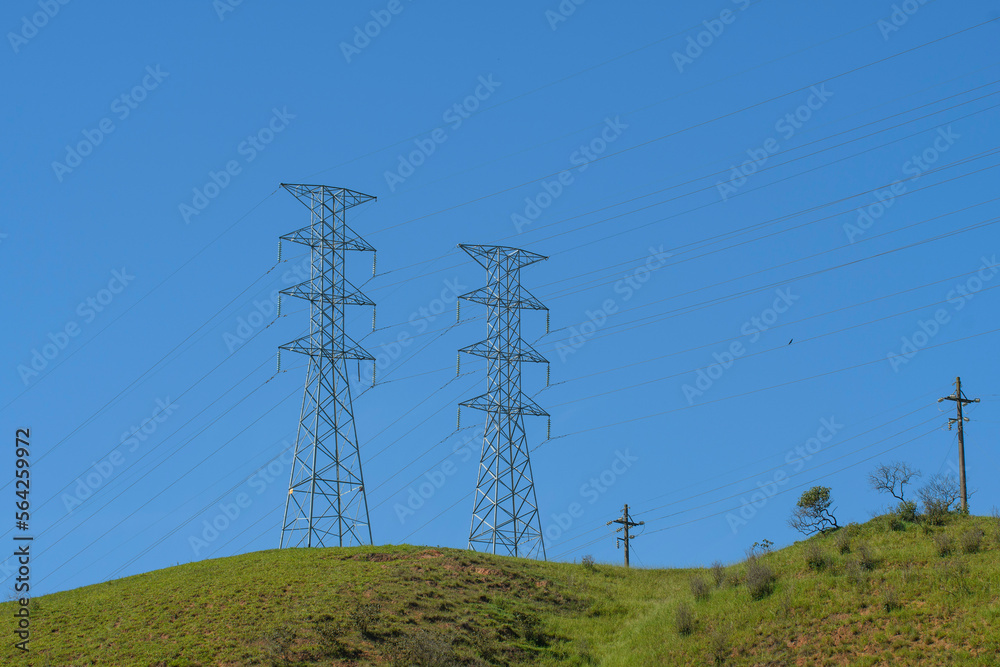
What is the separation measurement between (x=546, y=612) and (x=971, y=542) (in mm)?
16859

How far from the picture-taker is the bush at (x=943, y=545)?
3794 centimetres

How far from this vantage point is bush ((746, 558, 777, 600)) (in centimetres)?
3959

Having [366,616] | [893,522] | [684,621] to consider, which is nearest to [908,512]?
[893,522]

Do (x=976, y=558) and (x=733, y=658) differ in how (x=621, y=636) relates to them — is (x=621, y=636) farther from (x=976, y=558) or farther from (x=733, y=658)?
(x=976, y=558)

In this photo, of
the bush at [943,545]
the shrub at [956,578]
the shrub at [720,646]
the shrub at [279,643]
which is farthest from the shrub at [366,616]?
the bush at [943,545]

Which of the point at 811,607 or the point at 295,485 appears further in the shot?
the point at 295,485

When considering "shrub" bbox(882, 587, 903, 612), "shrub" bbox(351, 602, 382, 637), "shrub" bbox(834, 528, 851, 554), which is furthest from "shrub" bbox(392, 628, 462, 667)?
"shrub" bbox(834, 528, 851, 554)

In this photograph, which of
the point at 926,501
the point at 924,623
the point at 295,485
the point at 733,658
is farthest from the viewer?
the point at 295,485

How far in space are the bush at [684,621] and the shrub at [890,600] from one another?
725 cm

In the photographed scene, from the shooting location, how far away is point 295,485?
51625 millimetres

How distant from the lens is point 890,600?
3481cm

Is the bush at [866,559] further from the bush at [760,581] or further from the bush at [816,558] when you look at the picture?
the bush at [760,581]

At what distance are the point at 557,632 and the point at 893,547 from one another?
13538 mm

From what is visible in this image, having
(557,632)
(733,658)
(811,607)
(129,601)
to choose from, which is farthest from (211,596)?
(811,607)
